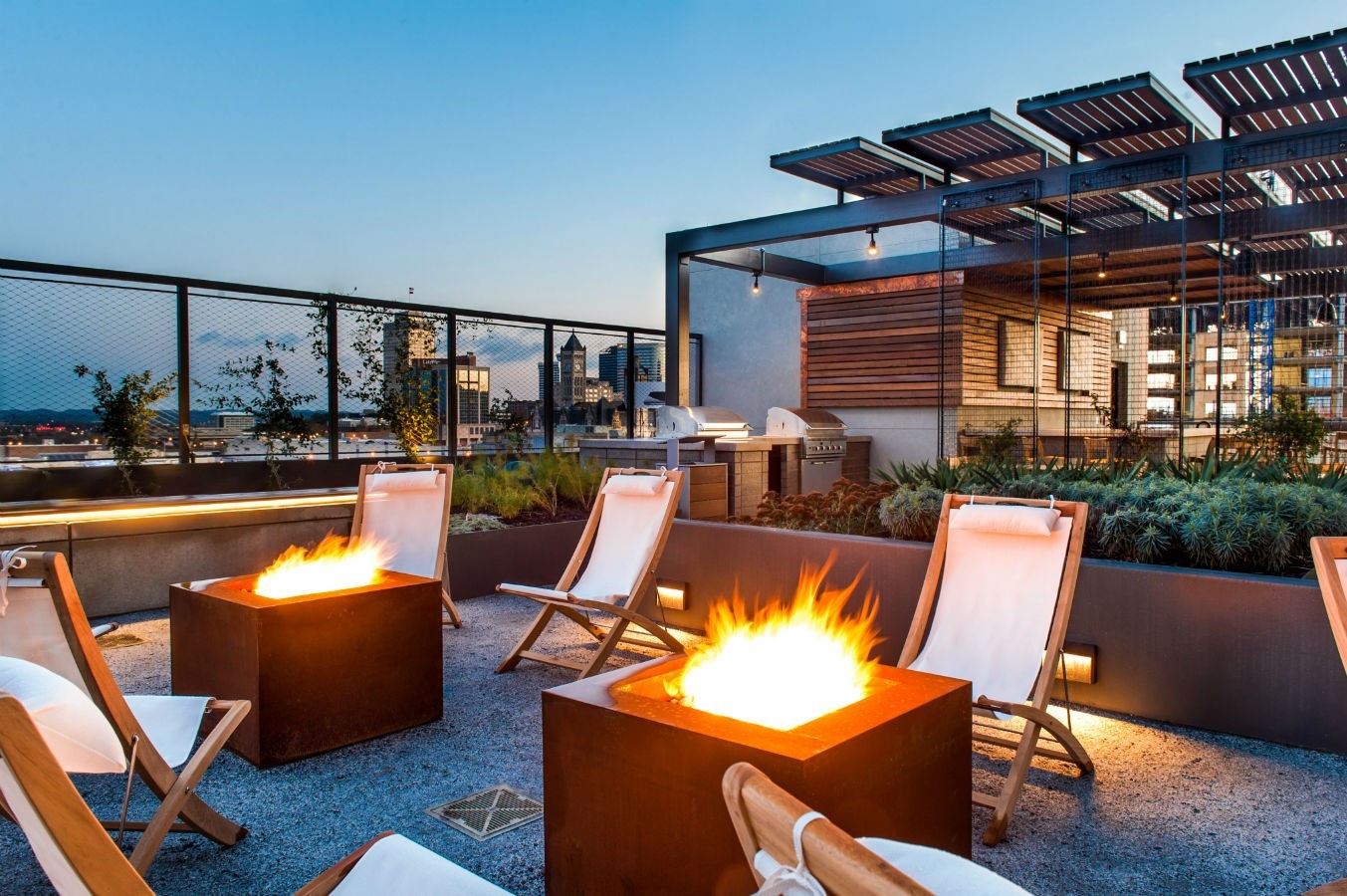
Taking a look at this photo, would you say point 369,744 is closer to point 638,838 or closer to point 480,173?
point 638,838

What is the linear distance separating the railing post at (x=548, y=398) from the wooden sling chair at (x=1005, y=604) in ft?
19.6

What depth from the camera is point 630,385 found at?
10258 mm

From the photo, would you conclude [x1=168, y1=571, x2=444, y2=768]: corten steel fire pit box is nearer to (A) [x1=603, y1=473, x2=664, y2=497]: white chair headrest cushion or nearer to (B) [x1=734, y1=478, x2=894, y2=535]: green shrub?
(A) [x1=603, y1=473, x2=664, y2=497]: white chair headrest cushion

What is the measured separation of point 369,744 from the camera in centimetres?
339

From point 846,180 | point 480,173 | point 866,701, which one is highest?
point 480,173

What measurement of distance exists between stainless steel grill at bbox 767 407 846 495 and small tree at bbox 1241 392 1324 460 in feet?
13.5

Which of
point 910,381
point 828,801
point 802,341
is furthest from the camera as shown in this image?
point 802,341

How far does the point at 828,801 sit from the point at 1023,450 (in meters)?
10.1

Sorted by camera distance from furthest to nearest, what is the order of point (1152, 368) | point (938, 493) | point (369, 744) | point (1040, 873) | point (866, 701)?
point (1152, 368)
point (938, 493)
point (369, 744)
point (1040, 873)
point (866, 701)

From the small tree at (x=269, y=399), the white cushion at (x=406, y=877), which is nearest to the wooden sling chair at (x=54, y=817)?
the white cushion at (x=406, y=877)

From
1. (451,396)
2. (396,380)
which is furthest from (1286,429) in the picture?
(396,380)

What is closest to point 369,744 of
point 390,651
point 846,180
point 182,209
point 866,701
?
point 390,651

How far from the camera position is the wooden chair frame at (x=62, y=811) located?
100 centimetres

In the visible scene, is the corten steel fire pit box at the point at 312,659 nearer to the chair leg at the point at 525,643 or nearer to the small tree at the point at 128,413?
the chair leg at the point at 525,643
